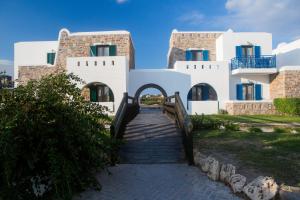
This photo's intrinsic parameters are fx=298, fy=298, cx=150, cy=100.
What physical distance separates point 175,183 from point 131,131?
14.4 ft

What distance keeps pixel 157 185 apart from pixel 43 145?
7.65 feet

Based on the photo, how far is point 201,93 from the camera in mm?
22688

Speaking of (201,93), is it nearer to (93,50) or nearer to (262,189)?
(93,50)

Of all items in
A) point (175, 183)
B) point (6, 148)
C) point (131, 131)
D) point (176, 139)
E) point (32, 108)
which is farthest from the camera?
point (131, 131)

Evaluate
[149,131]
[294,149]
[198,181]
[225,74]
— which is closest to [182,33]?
[225,74]

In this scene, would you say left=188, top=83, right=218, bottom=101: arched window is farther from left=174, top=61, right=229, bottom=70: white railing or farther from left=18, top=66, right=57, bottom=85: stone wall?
left=18, top=66, right=57, bottom=85: stone wall

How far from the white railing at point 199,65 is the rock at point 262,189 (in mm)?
16548

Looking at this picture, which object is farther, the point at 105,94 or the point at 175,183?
the point at 105,94

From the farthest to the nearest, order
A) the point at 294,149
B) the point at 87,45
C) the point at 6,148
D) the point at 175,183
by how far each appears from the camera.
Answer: the point at 87,45 < the point at 294,149 < the point at 175,183 < the point at 6,148

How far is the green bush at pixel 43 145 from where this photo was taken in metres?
4.29

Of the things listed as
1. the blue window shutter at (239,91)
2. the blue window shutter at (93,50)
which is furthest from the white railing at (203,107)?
the blue window shutter at (93,50)

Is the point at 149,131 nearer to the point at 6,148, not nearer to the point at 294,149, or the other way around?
the point at 294,149

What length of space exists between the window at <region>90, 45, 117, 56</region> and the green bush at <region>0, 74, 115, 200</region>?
669 inches

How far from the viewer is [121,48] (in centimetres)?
2225
